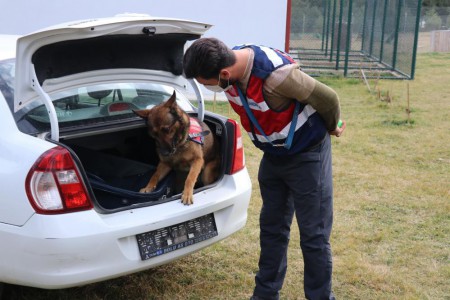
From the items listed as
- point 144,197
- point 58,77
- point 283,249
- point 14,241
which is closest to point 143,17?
point 58,77

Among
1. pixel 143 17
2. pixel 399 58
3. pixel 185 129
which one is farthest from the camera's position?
pixel 399 58

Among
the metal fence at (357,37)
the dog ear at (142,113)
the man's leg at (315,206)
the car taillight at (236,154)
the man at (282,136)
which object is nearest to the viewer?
the man at (282,136)

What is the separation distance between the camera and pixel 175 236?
2.97 meters

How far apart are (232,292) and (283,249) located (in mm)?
512

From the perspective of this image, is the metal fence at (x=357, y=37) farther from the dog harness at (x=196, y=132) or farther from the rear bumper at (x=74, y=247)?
the rear bumper at (x=74, y=247)

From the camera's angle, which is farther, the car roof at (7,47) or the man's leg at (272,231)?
the car roof at (7,47)

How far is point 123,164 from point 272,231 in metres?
1.07

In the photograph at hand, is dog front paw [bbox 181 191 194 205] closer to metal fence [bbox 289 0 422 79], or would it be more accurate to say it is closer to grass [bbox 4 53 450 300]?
grass [bbox 4 53 450 300]

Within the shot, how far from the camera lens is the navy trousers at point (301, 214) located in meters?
2.93

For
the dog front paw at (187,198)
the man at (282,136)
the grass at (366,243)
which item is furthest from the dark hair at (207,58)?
the grass at (366,243)

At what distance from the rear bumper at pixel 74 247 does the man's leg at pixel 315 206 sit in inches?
28.6

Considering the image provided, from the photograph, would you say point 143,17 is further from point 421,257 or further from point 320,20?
point 320,20

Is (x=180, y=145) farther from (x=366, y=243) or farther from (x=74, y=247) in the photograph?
(x=366, y=243)

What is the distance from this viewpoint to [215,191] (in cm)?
326
